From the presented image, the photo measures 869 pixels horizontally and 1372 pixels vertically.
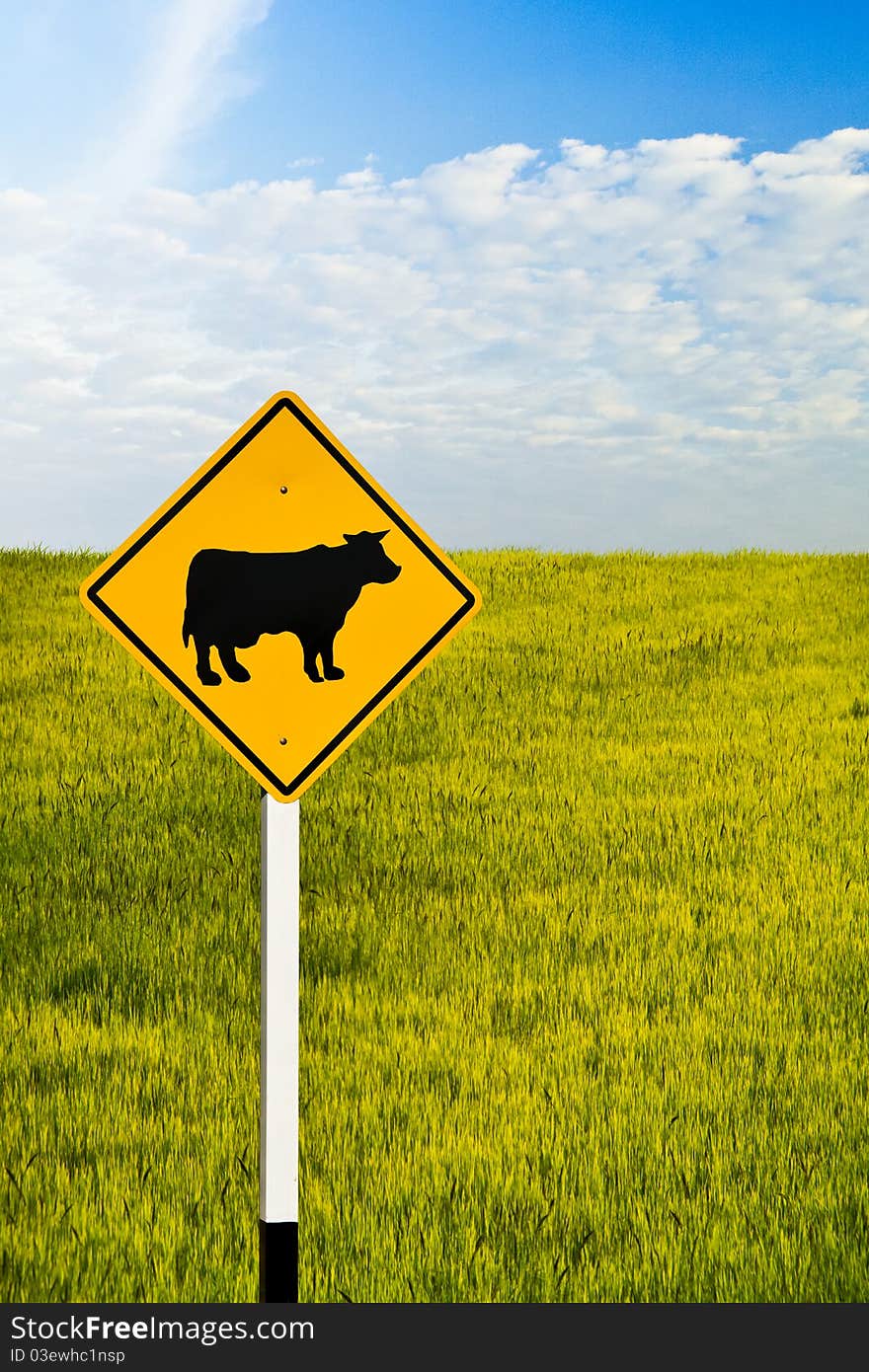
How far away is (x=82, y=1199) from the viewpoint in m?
4.93

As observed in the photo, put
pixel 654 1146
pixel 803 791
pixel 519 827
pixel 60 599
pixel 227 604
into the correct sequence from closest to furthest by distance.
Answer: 1. pixel 227 604
2. pixel 654 1146
3. pixel 519 827
4. pixel 803 791
5. pixel 60 599

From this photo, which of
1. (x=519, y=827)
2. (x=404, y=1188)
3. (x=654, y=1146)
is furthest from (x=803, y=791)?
(x=404, y=1188)

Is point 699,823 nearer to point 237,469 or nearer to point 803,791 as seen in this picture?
point 803,791

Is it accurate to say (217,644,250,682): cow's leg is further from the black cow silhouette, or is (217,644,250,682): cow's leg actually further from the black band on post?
the black band on post

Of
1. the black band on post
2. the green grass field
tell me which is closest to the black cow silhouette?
the black band on post

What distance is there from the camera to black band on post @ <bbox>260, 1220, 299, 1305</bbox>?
3586 mm

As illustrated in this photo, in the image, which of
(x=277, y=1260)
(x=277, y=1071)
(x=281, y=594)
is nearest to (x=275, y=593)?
(x=281, y=594)

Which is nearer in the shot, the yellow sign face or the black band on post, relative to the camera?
the black band on post

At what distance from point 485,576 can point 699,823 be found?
9769 millimetres

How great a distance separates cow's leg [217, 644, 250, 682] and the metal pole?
1.35ft

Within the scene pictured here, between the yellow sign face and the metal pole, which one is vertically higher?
the yellow sign face

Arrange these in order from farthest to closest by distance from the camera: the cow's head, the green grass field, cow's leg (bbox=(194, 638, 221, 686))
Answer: the green grass field, the cow's head, cow's leg (bbox=(194, 638, 221, 686))

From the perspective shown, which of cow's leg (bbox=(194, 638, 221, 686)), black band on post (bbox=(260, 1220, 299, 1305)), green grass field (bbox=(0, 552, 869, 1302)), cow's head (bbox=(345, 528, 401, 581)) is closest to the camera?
black band on post (bbox=(260, 1220, 299, 1305))

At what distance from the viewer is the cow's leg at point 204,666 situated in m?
3.74
